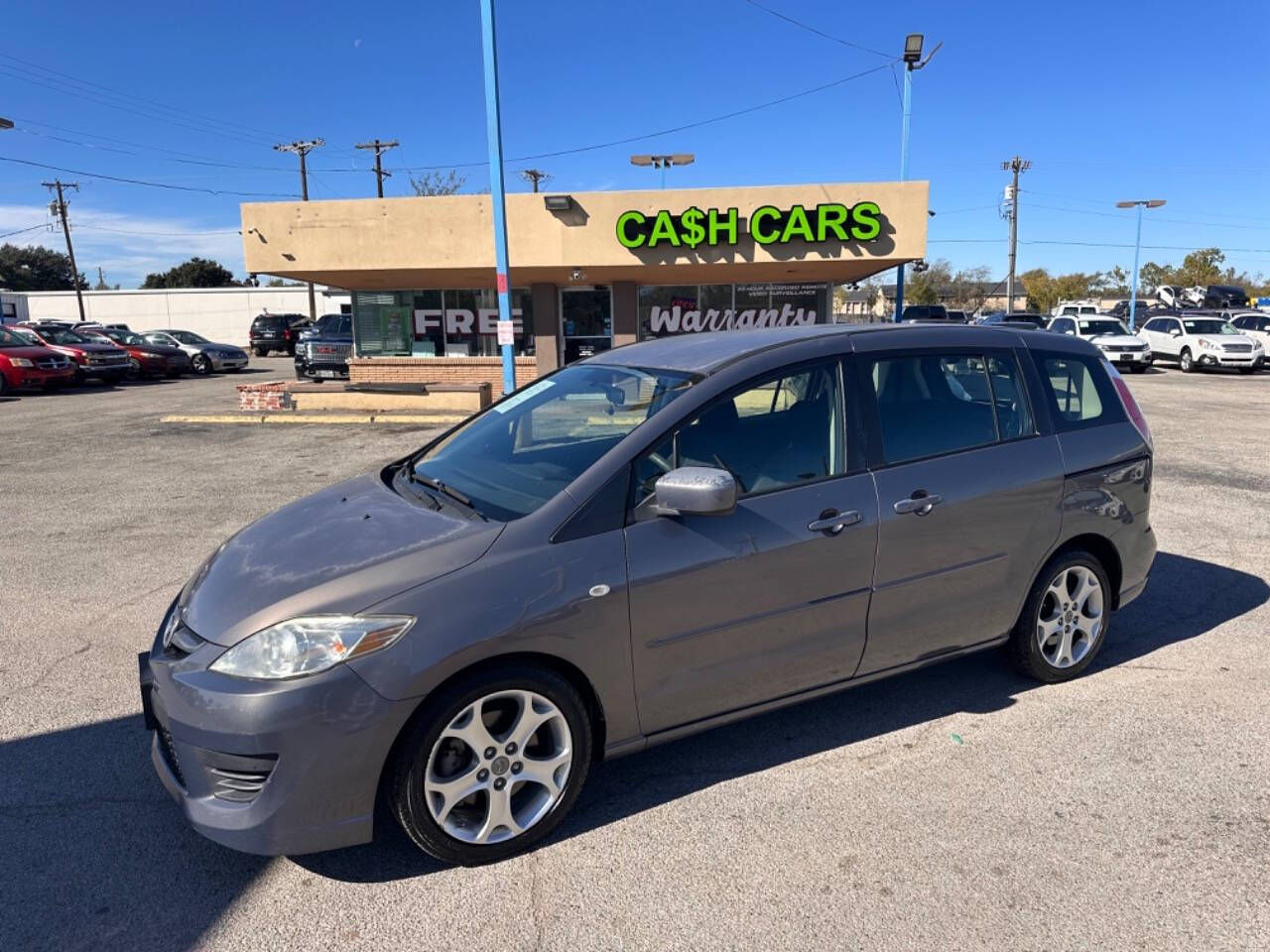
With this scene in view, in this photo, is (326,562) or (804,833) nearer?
(326,562)

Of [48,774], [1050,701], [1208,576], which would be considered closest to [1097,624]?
[1050,701]

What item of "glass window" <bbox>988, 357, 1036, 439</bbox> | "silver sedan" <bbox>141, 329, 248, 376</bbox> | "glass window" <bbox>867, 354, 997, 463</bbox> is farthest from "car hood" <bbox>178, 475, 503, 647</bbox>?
"silver sedan" <bbox>141, 329, 248, 376</bbox>

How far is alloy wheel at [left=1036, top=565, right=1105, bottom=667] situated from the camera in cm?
407

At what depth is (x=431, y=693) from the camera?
2.67 metres

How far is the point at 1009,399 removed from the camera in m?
4.02

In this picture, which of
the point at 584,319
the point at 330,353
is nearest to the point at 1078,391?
the point at 584,319

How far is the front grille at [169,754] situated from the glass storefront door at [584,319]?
16082 mm

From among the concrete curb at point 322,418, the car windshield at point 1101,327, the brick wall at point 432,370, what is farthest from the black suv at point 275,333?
the car windshield at point 1101,327

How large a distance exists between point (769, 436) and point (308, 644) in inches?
75.6

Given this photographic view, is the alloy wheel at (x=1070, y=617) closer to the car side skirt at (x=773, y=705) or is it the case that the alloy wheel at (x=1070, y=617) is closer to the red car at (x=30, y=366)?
the car side skirt at (x=773, y=705)

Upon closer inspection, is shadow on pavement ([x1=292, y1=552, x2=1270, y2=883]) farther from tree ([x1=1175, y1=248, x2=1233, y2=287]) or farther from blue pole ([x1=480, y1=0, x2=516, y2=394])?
tree ([x1=1175, y1=248, x2=1233, y2=287])

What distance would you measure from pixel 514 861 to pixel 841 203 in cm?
1412

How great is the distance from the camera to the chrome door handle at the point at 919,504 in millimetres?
3490

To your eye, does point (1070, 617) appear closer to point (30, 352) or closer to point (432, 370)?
point (432, 370)
